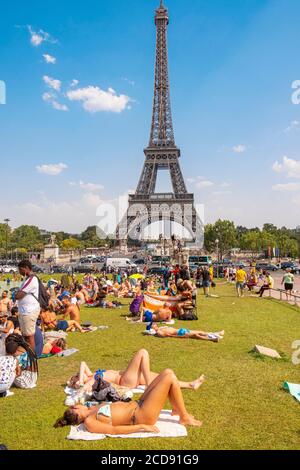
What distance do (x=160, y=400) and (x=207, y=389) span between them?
6.27 ft

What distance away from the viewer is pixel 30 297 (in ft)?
26.5

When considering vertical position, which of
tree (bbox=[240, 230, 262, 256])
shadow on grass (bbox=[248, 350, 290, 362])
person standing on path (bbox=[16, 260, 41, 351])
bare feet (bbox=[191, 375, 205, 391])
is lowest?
shadow on grass (bbox=[248, 350, 290, 362])

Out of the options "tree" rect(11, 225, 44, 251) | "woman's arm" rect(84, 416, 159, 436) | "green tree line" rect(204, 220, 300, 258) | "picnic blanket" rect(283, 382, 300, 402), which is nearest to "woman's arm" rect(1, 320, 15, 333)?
"woman's arm" rect(84, 416, 159, 436)

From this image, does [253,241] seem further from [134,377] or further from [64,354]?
[134,377]

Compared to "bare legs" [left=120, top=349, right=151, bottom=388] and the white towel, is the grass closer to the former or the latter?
the white towel

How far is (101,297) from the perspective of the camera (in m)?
18.9

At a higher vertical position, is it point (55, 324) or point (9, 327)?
point (9, 327)

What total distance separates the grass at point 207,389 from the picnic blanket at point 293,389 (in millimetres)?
112

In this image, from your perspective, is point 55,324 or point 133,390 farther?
point 55,324

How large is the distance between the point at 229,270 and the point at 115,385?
30.6 metres

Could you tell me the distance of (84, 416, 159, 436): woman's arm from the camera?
5113 millimetres

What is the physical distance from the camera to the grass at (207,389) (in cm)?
505

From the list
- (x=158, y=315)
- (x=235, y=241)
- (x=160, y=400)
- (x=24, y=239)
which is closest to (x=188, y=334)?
(x=158, y=315)

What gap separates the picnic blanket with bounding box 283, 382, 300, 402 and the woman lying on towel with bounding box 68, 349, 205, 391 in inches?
54.7
